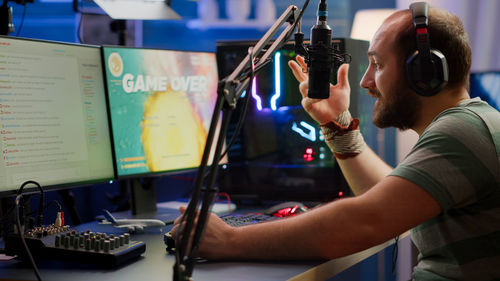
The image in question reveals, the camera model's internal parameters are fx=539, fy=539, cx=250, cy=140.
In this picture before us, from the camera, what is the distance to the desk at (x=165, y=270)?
1007mm

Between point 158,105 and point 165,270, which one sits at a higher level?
point 158,105

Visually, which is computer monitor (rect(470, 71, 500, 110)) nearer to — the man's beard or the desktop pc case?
Answer: the desktop pc case

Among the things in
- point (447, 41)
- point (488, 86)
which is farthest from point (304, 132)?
point (488, 86)

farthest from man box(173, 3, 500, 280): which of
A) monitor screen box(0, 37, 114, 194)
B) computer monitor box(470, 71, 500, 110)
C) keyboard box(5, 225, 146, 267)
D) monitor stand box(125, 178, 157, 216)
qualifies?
computer monitor box(470, 71, 500, 110)

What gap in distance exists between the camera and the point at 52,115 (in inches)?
54.0

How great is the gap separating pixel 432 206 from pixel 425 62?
303 mm

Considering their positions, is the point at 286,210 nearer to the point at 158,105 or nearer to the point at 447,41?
the point at 158,105

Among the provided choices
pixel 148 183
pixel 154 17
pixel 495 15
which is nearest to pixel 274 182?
pixel 148 183

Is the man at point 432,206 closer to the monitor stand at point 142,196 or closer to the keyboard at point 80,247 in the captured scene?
the keyboard at point 80,247

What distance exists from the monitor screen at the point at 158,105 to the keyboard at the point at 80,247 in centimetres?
44

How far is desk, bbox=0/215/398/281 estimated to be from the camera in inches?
39.6

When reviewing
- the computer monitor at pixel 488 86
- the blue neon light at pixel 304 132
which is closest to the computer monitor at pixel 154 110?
the blue neon light at pixel 304 132

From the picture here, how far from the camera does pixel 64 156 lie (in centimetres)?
140

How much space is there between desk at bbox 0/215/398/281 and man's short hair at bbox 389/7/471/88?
48 centimetres
